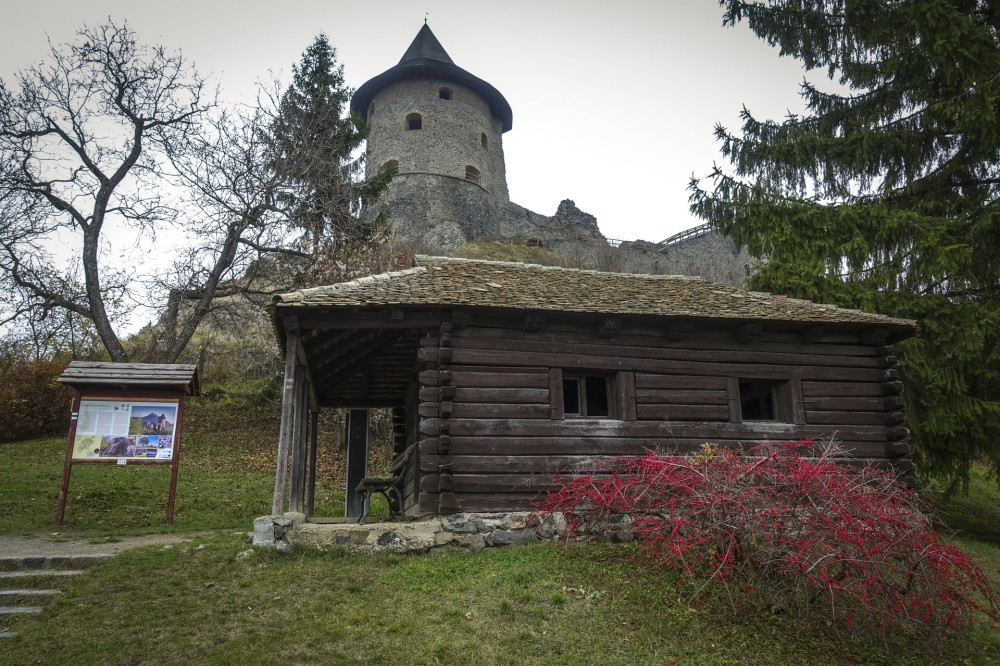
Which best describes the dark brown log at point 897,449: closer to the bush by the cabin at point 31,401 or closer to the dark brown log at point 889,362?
the dark brown log at point 889,362

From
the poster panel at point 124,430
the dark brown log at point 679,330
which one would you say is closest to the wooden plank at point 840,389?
the dark brown log at point 679,330

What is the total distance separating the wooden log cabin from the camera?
935cm

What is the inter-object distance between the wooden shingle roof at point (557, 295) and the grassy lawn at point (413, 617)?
3.35 meters

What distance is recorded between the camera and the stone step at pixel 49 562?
7995mm

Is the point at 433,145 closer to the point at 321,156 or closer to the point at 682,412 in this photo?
the point at 321,156

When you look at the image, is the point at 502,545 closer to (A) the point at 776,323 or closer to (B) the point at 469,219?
(A) the point at 776,323

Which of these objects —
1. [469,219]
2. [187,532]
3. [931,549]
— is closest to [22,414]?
[187,532]

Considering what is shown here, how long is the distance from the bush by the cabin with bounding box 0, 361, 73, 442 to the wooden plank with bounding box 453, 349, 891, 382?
18.1 metres

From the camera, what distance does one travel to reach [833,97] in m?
14.8

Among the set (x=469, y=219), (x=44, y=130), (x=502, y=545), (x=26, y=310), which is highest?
(x=469, y=219)

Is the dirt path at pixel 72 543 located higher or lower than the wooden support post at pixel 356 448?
lower

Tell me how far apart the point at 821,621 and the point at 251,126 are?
661 inches

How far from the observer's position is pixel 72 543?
9578 millimetres

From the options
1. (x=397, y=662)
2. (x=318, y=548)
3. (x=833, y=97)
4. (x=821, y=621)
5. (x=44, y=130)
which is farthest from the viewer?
(x=44, y=130)
